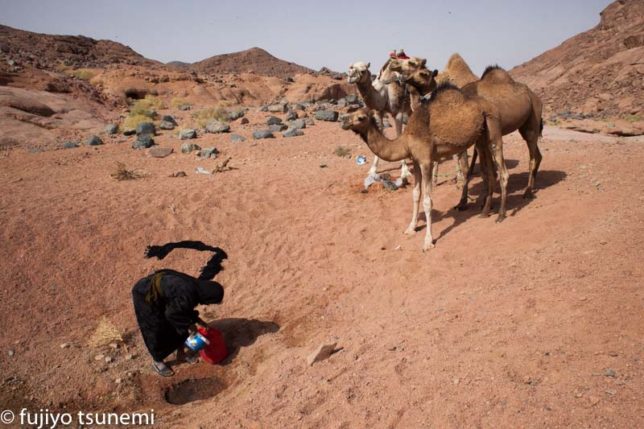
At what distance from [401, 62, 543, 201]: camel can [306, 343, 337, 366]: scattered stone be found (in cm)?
414

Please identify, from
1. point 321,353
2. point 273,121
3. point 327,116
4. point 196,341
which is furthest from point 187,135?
point 321,353

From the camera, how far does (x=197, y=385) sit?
4492mm

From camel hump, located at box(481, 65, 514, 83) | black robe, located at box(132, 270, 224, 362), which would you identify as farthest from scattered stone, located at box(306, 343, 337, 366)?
camel hump, located at box(481, 65, 514, 83)

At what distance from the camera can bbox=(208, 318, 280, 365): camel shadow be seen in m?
5.01

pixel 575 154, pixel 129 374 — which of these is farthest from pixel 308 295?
pixel 575 154

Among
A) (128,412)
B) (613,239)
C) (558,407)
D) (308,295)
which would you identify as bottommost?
(128,412)

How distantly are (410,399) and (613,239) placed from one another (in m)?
3.10

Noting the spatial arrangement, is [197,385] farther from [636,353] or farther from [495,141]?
[495,141]

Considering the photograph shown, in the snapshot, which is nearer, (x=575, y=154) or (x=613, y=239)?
(x=613, y=239)

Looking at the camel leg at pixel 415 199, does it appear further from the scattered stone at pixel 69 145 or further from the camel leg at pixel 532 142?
the scattered stone at pixel 69 145

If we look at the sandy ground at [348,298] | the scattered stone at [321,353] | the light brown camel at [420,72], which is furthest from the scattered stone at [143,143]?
the scattered stone at [321,353]

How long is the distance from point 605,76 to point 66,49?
148 feet

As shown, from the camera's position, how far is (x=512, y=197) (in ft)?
25.1

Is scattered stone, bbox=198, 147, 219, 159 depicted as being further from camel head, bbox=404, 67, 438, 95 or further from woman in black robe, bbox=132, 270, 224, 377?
woman in black robe, bbox=132, 270, 224, 377
